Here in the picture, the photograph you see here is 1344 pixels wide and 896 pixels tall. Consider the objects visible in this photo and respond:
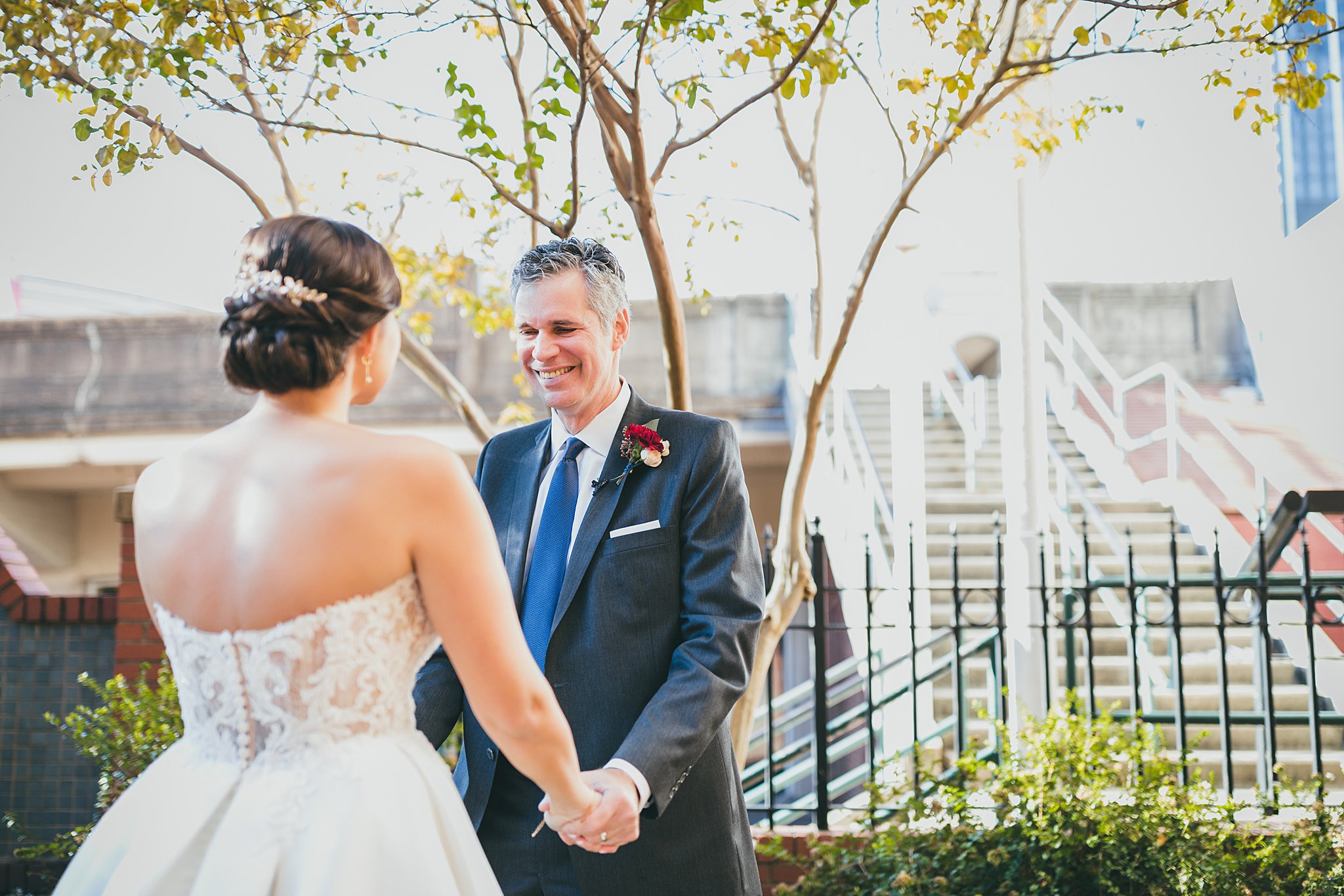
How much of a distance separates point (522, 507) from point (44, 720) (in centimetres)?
429

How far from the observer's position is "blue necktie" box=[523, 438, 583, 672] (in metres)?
2.28

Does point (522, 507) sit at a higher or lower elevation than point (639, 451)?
lower

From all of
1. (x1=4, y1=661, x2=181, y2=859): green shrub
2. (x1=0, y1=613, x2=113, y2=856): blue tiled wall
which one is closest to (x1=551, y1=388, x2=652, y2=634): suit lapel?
(x1=4, y1=661, x2=181, y2=859): green shrub

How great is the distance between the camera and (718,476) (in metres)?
2.33

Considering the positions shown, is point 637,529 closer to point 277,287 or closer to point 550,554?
point 550,554

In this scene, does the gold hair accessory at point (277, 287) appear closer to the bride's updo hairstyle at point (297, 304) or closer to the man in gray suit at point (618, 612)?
the bride's updo hairstyle at point (297, 304)

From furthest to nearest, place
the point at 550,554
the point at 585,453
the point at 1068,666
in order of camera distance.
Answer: the point at 1068,666
the point at 585,453
the point at 550,554

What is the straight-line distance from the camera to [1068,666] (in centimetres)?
525

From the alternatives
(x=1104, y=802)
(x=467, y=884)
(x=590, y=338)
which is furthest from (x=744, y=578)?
(x=1104, y=802)

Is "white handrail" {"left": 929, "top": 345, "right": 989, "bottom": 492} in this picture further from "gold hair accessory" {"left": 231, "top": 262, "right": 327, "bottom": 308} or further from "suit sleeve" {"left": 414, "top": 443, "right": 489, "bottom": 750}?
"gold hair accessory" {"left": 231, "top": 262, "right": 327, "bottom": 308}

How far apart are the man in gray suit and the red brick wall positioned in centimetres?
361

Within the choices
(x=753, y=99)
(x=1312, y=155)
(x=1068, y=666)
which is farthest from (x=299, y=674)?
(x=1312, y=155)

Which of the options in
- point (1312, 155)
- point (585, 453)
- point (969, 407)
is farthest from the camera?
point (969, 407)

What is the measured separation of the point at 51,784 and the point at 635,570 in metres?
4.59
